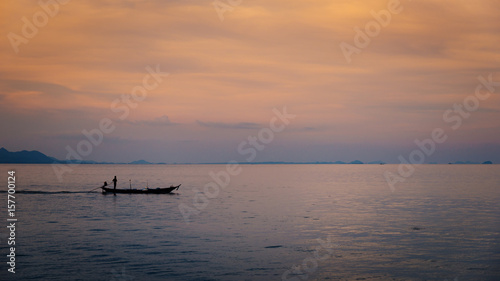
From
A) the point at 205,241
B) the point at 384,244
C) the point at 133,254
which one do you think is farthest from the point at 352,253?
the point at 133,254

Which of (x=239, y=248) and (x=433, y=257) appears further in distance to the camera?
(x=239, y=248)

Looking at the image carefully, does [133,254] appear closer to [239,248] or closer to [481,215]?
[239,248]

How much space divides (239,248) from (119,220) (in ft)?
70.8

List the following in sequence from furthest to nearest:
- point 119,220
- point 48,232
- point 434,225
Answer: point 119,220, point 434,225, point 48,232

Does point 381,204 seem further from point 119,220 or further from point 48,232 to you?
point 48,232

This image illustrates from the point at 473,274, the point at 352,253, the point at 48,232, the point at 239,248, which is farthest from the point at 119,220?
the point at 473,274

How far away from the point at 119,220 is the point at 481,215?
143ft

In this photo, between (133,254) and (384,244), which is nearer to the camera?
(133,254)

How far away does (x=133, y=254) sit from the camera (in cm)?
3053

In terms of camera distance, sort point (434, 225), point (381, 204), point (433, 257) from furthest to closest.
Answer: point (381, 204) → point (434, 225) → point (433, 257)

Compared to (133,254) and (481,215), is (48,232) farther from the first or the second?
(481,215)

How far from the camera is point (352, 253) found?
103 ft

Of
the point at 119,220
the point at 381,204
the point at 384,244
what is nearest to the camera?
the point at 384,244

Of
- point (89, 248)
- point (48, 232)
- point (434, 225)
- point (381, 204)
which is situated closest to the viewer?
point (89, 248)
